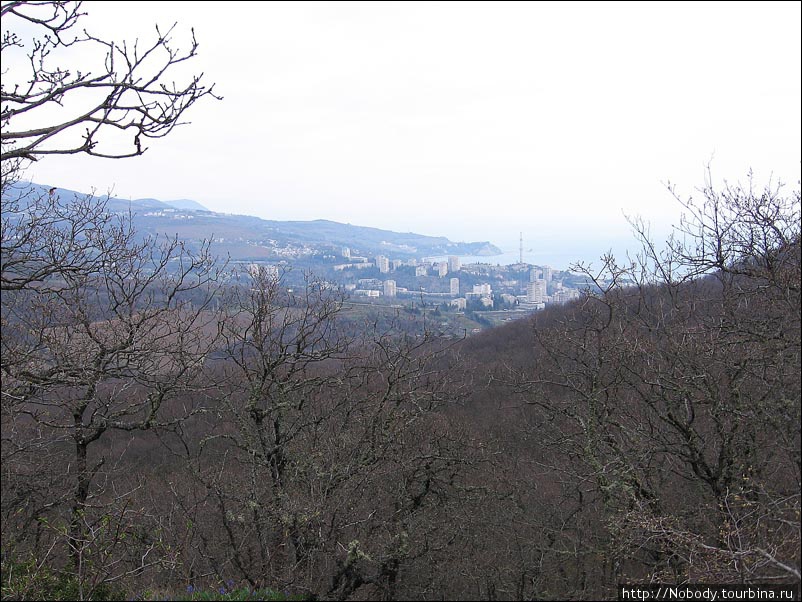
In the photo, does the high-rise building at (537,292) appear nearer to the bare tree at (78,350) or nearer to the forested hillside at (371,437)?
the forested hillside at (371,437)

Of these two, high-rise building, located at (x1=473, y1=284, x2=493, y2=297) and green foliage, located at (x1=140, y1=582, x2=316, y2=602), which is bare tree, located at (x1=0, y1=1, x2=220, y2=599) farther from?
high-rise building, located at (x1=473, y1=284, x2=493, y2=297)

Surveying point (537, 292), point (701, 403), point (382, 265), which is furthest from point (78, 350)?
Answer: point (382, 265)

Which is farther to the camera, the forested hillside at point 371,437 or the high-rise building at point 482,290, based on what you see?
the high-rise building at point 482,290

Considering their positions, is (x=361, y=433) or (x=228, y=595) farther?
(x=361, y=433)

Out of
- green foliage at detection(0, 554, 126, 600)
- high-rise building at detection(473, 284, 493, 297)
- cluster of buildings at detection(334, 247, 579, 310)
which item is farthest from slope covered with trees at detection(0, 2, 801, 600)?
high-rise building at detection(473, 284, 493, 297)

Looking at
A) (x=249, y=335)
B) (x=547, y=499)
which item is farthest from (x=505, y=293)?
(x=249, y=335)

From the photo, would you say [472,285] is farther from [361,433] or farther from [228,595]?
[228,595]

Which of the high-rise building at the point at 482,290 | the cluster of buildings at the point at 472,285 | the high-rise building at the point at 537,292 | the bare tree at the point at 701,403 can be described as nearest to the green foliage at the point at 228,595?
the bare tree at the point at 701,403

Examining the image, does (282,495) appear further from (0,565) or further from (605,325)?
(605,325)
